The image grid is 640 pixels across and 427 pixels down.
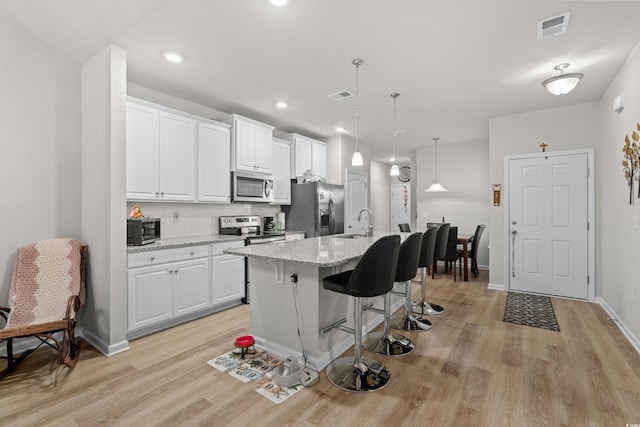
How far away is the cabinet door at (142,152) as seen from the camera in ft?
10.6

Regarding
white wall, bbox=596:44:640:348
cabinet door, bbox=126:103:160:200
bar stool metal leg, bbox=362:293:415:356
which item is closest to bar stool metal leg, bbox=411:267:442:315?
bar stool metal leg, bbox=362:293:415:356

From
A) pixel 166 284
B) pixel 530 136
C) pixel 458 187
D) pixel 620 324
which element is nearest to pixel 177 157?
pixel 166 284

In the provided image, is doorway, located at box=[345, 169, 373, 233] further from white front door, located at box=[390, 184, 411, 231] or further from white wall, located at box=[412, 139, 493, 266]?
white front door, located at box=[390, 184, 411, 231]

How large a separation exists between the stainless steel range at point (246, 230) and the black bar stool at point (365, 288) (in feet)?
6.30

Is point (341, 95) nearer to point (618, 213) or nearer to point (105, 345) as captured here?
point (618, 213)

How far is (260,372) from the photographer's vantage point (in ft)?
7.88

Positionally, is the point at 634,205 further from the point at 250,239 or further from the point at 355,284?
the point at 250,239

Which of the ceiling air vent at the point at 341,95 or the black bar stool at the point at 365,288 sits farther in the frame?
the ceiling air vent at the point at 341,95

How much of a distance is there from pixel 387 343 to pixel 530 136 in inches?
151

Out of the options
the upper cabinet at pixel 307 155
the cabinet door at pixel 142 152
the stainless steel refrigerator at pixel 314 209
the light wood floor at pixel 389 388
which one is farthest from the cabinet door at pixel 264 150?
the light wood floor at pixel 389 388

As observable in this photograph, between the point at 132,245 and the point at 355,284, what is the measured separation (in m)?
2.27

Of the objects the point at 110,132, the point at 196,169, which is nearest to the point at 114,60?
the point at 110,132

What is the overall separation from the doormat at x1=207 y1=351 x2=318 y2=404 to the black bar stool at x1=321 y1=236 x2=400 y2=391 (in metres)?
0.24

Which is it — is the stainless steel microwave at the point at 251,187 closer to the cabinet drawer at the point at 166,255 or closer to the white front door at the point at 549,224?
the cabinet drawer at the point at 166,255
